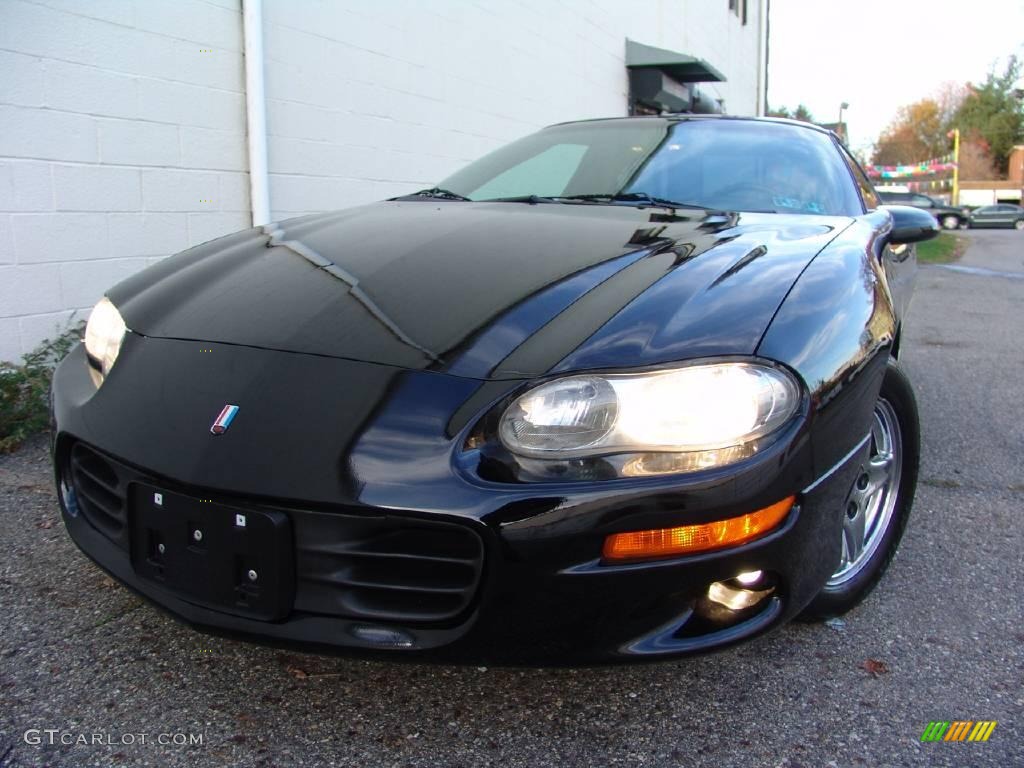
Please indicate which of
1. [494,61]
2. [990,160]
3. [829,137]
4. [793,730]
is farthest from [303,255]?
[990,160]

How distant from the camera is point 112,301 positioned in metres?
2.21

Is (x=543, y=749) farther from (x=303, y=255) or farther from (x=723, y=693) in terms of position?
(x=303, y=255)

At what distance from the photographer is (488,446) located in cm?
154

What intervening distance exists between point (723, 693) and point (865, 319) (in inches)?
34.9

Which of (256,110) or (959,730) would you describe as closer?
(959,730)

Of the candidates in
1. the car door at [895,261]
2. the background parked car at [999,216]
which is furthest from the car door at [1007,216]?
the car door at [895,261]

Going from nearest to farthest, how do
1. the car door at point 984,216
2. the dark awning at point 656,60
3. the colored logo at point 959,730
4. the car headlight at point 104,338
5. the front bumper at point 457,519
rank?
the front bumper at point 457,519
the colored logo at point 959,730
the car headlight at point 104,338
the dark awning at point 656,60
the car door at point 984,216

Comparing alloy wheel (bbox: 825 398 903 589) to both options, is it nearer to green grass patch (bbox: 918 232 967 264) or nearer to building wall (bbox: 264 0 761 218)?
building wall (bbox: 264 0 761 218)

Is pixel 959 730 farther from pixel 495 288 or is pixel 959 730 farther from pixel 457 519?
pixel 495 288

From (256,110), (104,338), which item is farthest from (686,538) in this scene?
(256,110)

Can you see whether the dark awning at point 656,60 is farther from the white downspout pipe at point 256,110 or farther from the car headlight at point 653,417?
the car headlight at point 653,417

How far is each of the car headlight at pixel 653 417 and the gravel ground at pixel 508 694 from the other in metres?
0.42

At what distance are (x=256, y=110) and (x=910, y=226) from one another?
134 inches

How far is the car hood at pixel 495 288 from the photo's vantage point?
1.68 metres
